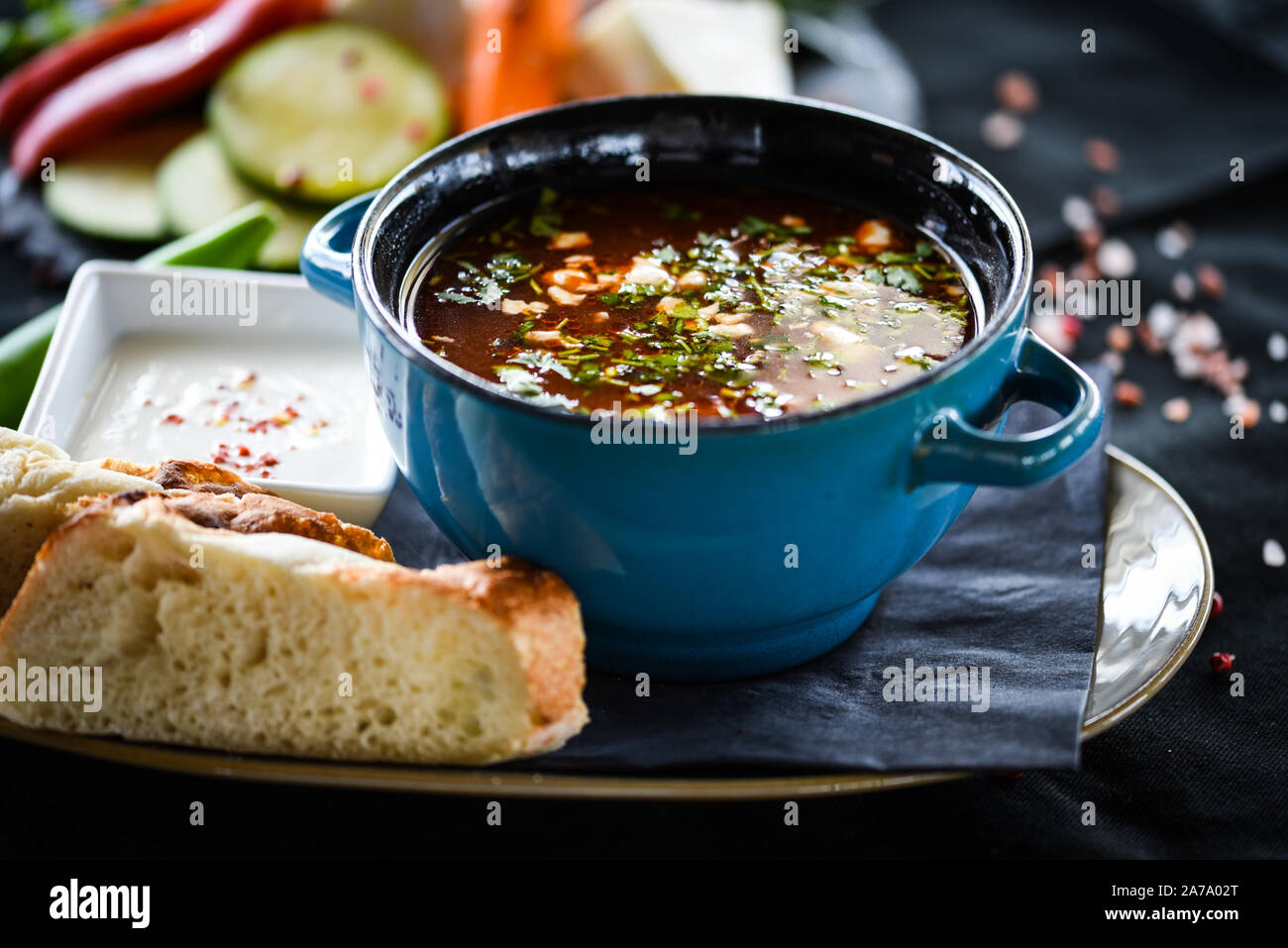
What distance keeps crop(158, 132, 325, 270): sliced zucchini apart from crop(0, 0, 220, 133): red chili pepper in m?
0.58

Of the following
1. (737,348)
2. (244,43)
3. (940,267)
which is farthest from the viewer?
(244,43)

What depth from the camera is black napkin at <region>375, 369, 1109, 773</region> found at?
1.86 meters

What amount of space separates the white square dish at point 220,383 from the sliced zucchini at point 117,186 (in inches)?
30.0

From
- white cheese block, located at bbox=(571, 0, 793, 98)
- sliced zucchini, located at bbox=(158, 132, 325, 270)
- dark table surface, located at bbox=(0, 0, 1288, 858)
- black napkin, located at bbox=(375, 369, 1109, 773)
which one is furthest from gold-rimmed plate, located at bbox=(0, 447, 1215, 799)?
white cheese block, located at bbox=(571, 0, 793, 98)

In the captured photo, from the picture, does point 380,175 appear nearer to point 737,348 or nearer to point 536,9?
point 536,9

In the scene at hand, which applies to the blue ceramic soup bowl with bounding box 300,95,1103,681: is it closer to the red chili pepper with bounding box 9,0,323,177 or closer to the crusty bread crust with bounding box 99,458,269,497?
the crusty bread crust with bounding box 99,458,269,497

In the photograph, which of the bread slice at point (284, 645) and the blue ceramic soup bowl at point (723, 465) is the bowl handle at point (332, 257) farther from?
the bread slice at point (284, 645)

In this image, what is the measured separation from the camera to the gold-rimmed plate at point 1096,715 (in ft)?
5.93

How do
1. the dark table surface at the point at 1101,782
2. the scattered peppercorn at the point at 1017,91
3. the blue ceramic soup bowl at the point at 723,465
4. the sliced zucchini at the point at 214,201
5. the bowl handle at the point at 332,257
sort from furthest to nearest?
the scattered peppercorn at the point at 1017,91 < the sliced zucchini at the point at 214,201 < the bowl handle at the point at 332,257 < the dark table surface at the point at 1101,782 < the blue ceramic soup bowl at the point at 723,465

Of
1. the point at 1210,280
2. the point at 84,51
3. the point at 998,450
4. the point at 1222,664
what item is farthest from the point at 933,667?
the point at 84,51

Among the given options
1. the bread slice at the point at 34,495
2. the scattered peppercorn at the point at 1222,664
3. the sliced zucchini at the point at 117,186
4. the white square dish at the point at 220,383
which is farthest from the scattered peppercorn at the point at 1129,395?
the sliced zucchini at the point at 117,186

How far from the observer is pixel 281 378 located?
2.75 meters
